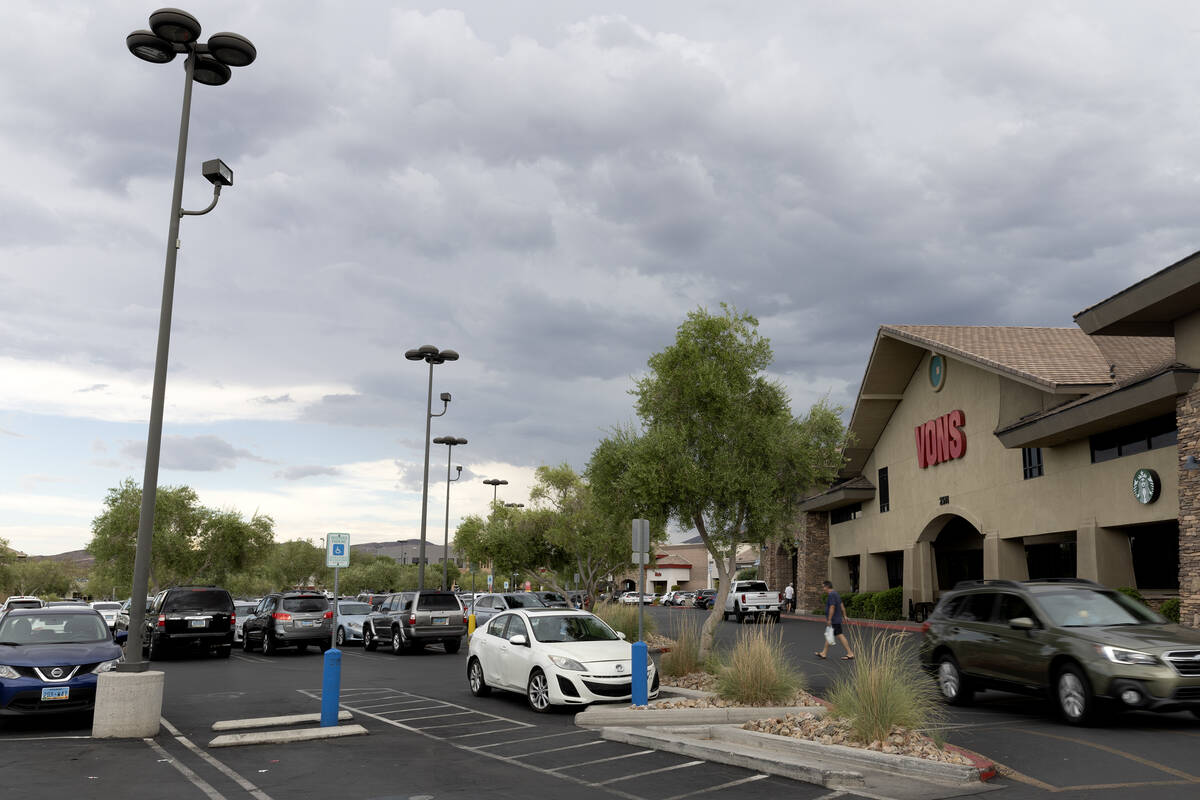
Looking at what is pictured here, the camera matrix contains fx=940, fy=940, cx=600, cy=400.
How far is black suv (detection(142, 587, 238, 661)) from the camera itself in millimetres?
24516

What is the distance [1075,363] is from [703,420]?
14618 millimetres

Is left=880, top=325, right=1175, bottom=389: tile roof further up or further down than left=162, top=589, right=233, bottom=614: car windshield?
further up

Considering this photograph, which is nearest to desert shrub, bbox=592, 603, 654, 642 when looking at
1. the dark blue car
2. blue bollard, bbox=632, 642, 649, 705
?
blue bollard, bbox=632, 642, 649, 705

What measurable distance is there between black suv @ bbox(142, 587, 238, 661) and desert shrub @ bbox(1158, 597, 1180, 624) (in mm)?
23205

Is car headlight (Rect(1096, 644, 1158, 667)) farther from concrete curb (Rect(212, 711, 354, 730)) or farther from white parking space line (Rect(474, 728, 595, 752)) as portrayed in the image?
concrete curb (Rect(212, 711, 354, 730))

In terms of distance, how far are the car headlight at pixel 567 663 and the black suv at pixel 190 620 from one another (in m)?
14.8

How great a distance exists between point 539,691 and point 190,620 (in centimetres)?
1461

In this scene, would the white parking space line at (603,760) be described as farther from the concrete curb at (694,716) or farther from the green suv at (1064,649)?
the green suv at (1064,649)

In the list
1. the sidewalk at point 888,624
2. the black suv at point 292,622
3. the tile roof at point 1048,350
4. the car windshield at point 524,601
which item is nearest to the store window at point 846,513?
the sidewalk at point 888,624

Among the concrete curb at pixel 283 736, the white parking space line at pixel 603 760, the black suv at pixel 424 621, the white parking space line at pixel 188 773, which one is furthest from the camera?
the black suv at pixel 424 621

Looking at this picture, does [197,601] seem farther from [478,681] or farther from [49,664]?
[49,664]

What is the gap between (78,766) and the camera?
32.1 ft

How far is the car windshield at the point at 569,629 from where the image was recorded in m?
14.6

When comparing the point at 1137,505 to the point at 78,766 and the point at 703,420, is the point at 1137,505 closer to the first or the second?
the point at 703,420
